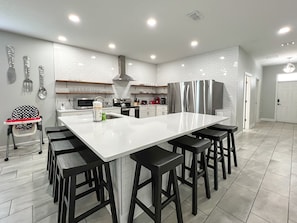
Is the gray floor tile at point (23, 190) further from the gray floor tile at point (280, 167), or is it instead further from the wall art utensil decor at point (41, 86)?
the gray floor tile at point (280, 167)

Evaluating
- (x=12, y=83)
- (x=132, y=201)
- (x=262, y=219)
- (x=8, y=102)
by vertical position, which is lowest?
(x=262, y=219)

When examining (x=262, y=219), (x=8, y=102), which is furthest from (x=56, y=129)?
(x=262, y=219)

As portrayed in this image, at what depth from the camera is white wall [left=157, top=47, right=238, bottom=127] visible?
4.36m

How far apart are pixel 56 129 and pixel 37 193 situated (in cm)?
94

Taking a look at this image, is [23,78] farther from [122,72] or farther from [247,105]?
[247,105]

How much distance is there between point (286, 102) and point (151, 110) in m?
6.10

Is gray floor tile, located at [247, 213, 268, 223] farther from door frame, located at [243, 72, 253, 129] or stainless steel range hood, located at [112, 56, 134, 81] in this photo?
stainless steel range hood, located at [112, 56, 134, 81]

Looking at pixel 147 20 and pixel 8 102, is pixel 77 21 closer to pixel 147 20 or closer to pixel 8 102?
pixel 147 20

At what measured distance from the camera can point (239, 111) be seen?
470cm

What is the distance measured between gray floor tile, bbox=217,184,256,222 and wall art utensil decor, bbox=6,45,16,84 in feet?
15.7

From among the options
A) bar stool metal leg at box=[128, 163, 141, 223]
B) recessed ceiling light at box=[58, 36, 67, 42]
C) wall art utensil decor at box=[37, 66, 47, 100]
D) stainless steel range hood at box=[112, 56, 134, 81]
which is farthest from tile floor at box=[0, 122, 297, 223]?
stainless steel range hood at box=[112, 56, 134, 81]

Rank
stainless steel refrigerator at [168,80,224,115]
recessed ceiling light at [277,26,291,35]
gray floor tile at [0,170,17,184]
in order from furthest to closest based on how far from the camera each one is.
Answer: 1. stainless steel refrigerator at [168,80,224,115]
2. recessed ceiling light at [277,26,291,35]
3. gray floor tile at [0,170,17,184]

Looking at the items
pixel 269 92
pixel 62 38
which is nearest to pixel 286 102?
pixel 269 92

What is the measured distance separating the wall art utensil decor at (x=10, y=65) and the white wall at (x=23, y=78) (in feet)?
0.17
